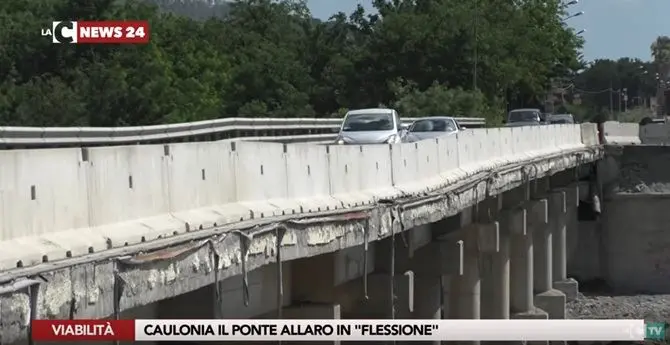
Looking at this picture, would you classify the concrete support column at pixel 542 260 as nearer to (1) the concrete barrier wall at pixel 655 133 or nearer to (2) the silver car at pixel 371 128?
(2) the silver car at pixel 371 128

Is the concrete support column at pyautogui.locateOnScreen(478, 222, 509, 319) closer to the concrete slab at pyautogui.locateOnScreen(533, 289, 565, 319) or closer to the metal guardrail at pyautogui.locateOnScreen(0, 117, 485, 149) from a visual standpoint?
the concrete slab at pyautogui.locateOnScreen(533, 289, 565, 319)

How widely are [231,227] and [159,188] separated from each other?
0.88 m

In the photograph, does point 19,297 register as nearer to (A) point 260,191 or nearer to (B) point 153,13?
(A) point 260,191

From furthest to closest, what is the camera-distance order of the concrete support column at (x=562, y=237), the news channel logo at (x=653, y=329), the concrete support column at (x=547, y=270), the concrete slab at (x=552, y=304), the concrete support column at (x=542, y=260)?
the concrete support column at (x=562, y=237) < the concrete support column at (x=542, y=260) < the concrete support column at (x=547, y=270) < the concrete slab at (x=552, y=304) < the news channel logo at (x=653, y=329)

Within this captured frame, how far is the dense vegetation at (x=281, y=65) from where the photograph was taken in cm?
7119

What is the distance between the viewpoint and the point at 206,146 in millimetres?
12453

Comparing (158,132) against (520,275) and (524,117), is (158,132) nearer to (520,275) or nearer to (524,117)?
(520,275)

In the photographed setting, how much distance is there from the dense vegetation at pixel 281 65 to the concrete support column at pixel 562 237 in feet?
65.7

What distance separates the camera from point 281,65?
9194 cm

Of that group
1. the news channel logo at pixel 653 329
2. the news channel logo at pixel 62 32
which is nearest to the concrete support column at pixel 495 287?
the news channel logo at pixel 653 329

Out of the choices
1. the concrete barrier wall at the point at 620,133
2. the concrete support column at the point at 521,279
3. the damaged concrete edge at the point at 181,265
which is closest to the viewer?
the damaged concrete edge at the point at 181,265

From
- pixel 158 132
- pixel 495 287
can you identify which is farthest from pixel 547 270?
pixel 158 132

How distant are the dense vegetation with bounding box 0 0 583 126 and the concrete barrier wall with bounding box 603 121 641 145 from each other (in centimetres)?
989

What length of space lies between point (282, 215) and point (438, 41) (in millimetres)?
72433
